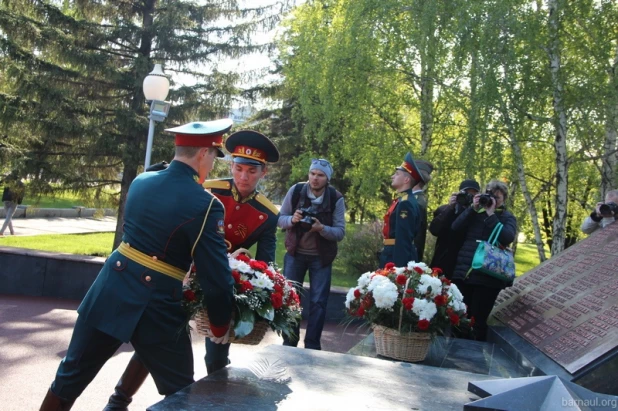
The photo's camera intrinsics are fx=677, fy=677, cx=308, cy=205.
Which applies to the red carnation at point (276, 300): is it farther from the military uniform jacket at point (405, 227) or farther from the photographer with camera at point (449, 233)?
the photographer with camera at point (449, 233)

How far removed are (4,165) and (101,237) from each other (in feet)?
17.5

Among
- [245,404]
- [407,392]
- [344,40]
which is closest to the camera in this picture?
[245,404]

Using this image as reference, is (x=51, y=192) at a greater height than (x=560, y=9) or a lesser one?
lesser

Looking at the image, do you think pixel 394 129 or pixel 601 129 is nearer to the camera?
pixel 601 129

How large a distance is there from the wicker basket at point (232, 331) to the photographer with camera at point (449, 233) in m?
3.53

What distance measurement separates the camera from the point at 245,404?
2.68 metres

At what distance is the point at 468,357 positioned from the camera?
18.6ft

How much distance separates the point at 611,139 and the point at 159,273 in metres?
10.1

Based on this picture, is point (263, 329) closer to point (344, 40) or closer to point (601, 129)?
point (601, 129)

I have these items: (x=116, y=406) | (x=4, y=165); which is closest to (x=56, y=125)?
(x=4, y=165)

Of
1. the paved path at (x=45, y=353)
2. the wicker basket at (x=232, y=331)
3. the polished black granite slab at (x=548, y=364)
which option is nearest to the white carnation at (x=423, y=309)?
the polished black granite slab at (x=548, y=364)

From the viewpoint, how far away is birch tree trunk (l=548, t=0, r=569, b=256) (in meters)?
11.2

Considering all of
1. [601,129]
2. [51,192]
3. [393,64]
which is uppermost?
[393,64]

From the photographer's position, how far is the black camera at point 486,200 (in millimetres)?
6367
